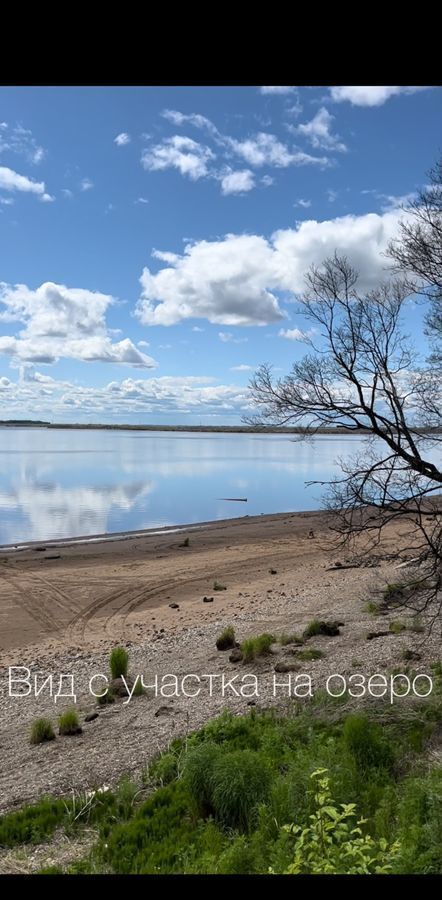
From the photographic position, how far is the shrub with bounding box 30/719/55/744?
7605 mm

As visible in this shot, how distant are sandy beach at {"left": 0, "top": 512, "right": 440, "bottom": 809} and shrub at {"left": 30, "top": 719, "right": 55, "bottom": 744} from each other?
14 centimetres

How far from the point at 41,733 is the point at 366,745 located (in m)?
4.28

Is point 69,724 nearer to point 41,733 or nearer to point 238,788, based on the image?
point 41,733

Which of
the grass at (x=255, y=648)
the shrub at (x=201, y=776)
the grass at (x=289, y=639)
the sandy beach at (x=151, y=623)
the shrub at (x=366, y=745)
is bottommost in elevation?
the sandy beach at (x=151, y=623)

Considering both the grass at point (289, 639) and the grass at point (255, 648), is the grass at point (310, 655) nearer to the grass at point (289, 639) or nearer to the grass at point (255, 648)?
the grass at point (255, 648)

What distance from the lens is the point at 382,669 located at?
8641 mm

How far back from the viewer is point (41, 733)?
25.0 ft

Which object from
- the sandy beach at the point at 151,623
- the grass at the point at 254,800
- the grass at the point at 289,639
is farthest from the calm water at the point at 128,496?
the grass at the point at 254,800

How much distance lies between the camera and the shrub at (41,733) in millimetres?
7605

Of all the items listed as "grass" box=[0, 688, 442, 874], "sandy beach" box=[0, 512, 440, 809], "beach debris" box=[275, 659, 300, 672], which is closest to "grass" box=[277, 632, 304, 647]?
"sandy beach" box=[0, 512, 440, 809]

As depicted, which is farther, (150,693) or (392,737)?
(150,693)

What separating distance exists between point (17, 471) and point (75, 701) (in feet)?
190
